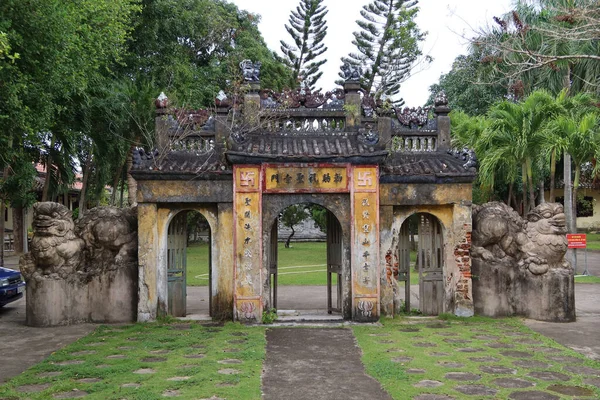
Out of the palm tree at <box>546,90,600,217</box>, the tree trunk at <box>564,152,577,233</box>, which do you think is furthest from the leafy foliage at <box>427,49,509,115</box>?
the palm tree at <box>546,90,600,217</box>

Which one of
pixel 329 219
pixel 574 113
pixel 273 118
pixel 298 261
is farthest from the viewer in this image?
pixel 298 261

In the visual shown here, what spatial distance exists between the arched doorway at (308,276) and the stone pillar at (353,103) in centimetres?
184

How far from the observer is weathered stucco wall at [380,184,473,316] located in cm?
1041

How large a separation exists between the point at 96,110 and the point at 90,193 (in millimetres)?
8383

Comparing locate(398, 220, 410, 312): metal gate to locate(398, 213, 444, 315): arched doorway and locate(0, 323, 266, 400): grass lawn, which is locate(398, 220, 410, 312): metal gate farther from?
locate(0, 323, 266, 400): grass lawn

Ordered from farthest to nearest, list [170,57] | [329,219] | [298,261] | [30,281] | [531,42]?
[298,261] < [170,57] < [531,42] < [329,219] < [30,281]

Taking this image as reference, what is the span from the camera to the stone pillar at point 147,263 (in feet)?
33.6

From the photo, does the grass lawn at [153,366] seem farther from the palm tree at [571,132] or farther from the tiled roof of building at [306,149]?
the palm tree at [571,132]

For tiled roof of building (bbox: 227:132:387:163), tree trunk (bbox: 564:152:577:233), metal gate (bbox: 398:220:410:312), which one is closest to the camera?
tiled roof of building (bbox: 227:132:387:163)

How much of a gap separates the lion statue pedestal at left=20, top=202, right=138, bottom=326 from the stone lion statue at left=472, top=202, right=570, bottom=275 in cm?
660

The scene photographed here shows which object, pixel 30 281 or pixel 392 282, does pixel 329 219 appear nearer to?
pixel 392 282

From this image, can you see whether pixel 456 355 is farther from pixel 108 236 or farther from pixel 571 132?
pixel 571 132

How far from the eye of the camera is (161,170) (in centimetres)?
1019

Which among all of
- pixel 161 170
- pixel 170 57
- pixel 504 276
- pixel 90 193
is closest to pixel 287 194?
pixel 161 170
